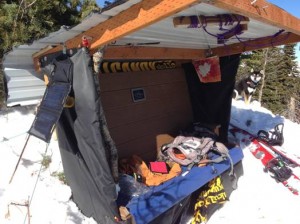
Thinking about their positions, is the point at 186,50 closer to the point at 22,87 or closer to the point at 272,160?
the point at 272,160

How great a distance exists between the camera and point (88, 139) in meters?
3.35

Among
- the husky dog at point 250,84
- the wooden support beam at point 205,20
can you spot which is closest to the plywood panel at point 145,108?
the wooden support beam at point 205,20

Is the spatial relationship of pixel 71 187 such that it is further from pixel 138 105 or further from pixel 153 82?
pixel 153 82

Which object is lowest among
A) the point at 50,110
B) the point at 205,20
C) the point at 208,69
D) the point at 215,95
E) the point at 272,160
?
the point at 272,160

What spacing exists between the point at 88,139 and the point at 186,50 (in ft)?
10.3

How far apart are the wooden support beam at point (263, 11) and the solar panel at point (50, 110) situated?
1.80 metres

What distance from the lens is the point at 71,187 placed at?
172 inches

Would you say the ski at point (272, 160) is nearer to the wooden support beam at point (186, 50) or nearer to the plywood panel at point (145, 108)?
the plywood panel at point (145, 108)

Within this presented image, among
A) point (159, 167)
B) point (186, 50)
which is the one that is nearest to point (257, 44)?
point (186, 50)

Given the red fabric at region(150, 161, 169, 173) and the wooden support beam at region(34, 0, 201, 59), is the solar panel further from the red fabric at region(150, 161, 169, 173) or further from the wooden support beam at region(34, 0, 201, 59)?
the red fabric at region(150, 161, 169, 173)

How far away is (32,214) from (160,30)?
2.89m

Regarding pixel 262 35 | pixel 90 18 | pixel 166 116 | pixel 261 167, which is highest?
pixel 90 18

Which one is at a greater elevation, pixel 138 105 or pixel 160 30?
pixel 160 30

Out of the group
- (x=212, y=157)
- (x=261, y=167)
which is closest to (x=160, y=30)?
(x=212, y=157)
